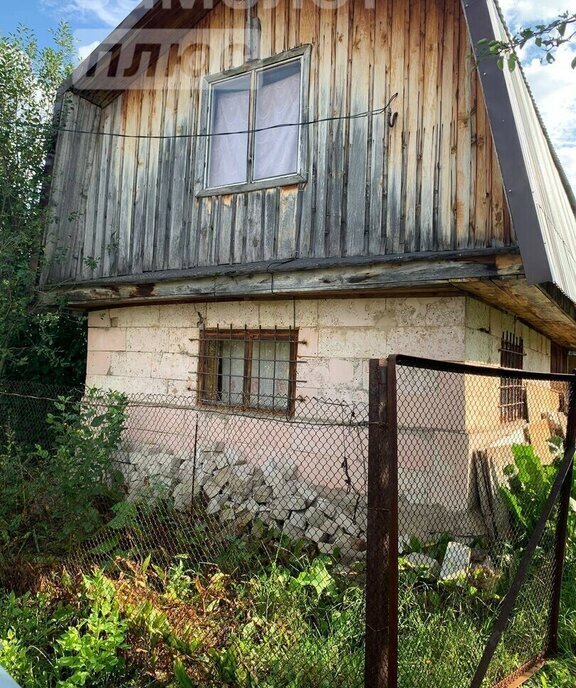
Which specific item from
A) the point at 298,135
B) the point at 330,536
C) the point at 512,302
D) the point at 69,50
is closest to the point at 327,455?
the point at 330,536

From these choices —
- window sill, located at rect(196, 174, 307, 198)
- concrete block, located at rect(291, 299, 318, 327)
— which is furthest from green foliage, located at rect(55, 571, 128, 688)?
window sill, located at rect(196, 174, 307, 198)

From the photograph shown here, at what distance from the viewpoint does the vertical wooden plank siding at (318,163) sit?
4.84 metres

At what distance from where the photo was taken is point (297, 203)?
5.64 meters

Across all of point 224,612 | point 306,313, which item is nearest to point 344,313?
point 306,313

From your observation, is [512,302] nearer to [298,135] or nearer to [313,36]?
[298,135]

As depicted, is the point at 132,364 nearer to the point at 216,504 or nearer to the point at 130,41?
the point at 216,504

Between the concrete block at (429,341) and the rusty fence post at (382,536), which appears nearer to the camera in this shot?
the rusty fence post at (382,536)

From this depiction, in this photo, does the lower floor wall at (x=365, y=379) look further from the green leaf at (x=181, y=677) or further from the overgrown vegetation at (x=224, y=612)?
the green leaf at (x=181, y=677)

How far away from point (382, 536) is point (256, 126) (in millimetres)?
4818

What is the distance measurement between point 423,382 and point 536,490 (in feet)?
4.78

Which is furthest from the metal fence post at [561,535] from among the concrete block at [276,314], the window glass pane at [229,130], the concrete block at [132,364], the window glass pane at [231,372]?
the concrete block at [132,364]

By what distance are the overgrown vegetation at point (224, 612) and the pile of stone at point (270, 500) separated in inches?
7.7

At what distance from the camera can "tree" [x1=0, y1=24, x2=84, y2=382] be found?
6.98 metres

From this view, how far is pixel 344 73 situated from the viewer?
5512mm
